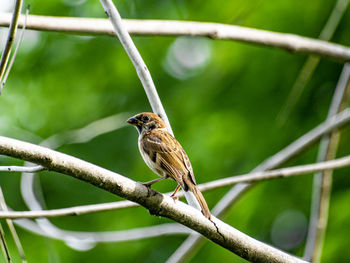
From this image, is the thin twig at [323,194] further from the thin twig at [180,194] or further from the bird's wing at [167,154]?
the bird's wing at [167,154]

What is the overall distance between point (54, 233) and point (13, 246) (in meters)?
1.87

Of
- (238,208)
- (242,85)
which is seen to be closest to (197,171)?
(238,208)

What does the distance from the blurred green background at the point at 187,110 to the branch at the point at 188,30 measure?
1930 mm

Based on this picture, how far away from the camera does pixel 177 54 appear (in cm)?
700

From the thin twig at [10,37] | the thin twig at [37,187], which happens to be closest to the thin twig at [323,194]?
the thin twig at [37,187]

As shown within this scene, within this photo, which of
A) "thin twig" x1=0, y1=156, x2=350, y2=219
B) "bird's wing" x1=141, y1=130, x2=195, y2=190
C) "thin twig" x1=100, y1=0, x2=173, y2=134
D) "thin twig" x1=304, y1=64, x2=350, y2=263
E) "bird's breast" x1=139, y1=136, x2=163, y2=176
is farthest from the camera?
"thin twig" x1=304, y1=64, x2=350, y2=263

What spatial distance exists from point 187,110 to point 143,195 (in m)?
4.08

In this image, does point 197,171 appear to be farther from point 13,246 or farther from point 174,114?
point 13,246

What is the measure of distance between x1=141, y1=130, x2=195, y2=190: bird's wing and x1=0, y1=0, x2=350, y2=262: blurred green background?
225cm

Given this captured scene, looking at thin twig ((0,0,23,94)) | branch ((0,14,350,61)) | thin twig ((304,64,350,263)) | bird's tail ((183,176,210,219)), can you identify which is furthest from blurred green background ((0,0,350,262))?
thin twig ((0,0,23,94))

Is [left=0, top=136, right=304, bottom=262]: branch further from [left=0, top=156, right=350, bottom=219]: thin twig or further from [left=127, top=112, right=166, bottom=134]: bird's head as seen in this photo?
[left=127, top=112, right=166, bottom=134]: bird's head

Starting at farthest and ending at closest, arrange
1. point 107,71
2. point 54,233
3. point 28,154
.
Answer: point 107,71
point 54,233
point 28,154

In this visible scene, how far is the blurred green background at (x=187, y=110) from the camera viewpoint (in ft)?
19.9

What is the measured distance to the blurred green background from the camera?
605 cm
